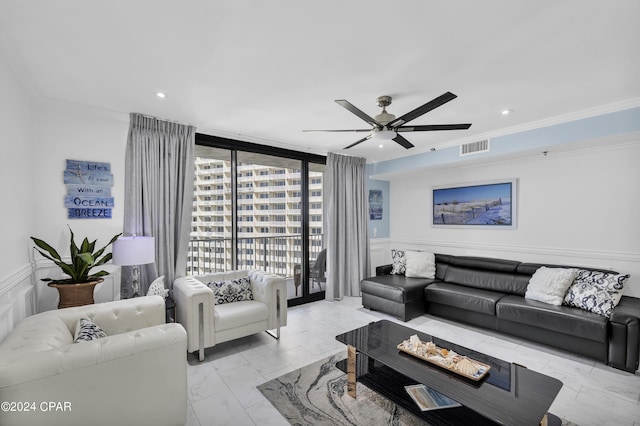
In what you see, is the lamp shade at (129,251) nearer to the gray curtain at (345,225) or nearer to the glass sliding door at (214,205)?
the glass sliding door at (214,205)

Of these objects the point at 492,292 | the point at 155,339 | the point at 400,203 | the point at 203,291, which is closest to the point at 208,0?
the point at 155,339

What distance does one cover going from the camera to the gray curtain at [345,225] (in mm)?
4996

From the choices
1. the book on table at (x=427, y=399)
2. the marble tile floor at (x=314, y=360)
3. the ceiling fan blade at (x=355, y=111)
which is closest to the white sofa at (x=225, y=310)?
the marble tile floor at (x=314, y=360)

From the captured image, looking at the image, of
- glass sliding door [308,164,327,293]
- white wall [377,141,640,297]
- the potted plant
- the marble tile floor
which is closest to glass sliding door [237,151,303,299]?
glass sliding door [308,164,327,293]

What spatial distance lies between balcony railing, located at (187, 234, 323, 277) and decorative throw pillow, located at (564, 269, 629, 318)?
11.2 ft

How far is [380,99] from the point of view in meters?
2.79

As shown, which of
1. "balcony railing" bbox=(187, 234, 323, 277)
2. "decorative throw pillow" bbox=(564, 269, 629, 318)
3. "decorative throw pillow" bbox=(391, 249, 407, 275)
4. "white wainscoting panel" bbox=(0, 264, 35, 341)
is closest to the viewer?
"white wainscoting panel" bbox=(0, 264, 35, 341)

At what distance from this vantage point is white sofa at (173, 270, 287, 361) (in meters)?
2.83

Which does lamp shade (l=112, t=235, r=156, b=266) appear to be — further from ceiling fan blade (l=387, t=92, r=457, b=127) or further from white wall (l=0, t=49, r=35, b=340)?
ceiling fan blade (l=387, t=92, r=457, b=127)

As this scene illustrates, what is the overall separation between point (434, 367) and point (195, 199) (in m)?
3.31

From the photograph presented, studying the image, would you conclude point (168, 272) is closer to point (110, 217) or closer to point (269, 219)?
point (110, 217)

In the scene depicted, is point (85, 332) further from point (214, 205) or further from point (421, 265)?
point (421, 265)

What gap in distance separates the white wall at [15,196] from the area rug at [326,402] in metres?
1.93

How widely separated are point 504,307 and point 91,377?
3.77 m
